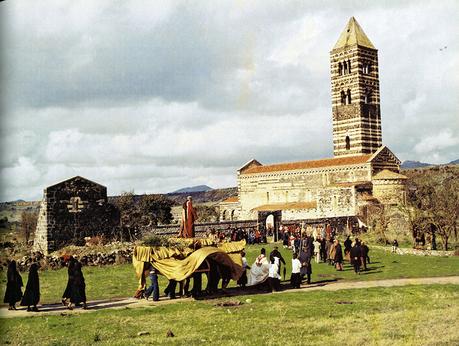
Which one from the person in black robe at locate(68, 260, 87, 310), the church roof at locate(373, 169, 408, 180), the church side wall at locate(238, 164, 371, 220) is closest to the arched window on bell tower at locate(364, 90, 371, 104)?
the church side wall at locate(238, 164, 371, 220)

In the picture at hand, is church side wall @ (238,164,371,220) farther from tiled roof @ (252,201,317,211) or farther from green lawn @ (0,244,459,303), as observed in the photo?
green lawn @ (0,244,459,303)

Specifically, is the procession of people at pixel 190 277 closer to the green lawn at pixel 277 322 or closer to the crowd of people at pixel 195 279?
the crowd of people at pixel 195 279

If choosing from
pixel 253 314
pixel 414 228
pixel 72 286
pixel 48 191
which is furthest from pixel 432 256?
pixel 48 191

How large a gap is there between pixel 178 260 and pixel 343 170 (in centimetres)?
3910

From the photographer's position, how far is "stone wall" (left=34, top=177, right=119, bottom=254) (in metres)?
30.6

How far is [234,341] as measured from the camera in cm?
1055

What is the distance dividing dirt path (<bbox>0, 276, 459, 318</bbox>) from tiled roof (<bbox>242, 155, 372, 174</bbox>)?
3482 centimetres

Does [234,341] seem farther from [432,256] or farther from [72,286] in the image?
[432,256]

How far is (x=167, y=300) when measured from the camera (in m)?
16.0

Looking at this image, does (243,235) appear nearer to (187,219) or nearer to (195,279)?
(187,219)

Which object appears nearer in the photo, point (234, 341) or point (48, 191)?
point (234, 341)

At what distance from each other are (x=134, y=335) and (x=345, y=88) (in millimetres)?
56213

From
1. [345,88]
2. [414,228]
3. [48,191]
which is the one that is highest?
[345,88]

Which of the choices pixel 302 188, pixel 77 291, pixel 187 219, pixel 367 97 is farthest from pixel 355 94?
pixel 77 291
